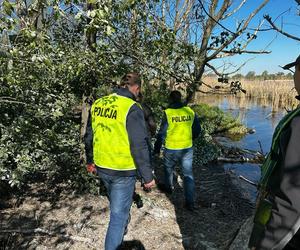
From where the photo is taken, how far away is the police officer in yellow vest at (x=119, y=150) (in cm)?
375

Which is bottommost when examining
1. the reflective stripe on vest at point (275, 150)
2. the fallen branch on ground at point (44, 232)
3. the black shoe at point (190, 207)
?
the black shoe at point (190, 207)

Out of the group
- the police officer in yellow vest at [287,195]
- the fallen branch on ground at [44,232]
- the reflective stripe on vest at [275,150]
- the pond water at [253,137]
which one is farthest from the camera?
the pond water at [253,137]

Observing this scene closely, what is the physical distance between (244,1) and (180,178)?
4.39 meters

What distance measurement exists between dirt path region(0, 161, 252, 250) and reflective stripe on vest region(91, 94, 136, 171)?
1.43 m

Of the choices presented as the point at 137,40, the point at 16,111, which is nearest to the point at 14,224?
the point at 16,111

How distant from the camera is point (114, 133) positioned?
381 centimetres

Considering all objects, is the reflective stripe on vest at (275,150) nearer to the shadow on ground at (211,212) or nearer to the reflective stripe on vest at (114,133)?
the reflective stripe on vest at (114,133)

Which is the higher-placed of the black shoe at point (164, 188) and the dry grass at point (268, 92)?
the dry grass at point (268, 92)

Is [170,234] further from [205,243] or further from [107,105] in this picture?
[107,105]

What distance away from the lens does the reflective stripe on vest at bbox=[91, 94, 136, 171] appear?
12.4 feet

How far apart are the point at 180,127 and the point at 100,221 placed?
7.07 ft

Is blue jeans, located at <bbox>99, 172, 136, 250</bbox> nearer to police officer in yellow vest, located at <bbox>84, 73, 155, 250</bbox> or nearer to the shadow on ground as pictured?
police officer in yellow vest, located at <bbox>84, 73, 155, 250</bbox>

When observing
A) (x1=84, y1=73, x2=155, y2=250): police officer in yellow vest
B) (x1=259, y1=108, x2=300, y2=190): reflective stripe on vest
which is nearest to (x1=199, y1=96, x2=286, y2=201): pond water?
(x1=84, y1=73, x2=155, y2=250): police officer in yellow vest

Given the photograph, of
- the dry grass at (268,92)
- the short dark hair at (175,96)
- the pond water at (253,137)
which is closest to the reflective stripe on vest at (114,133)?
the short dark hair at (175,96)
